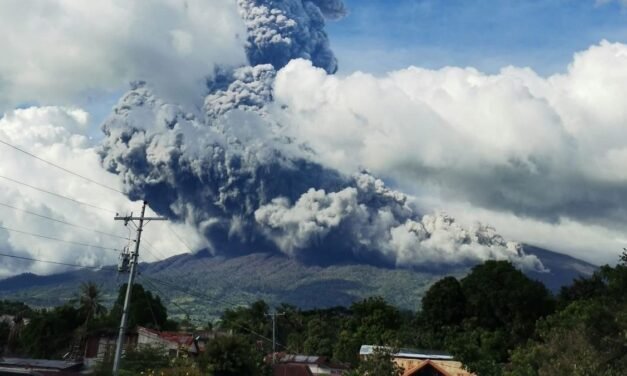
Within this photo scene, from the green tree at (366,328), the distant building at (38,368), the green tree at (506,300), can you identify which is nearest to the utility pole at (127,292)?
the distant building at (38,368)

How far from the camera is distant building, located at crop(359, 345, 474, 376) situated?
72.4 metres

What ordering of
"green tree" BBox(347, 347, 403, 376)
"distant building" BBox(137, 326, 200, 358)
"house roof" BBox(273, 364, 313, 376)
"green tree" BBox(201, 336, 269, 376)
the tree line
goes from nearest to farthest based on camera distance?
1. "green tree" BBox(201, 336, 269, 376)
2. the tree line
3. "green tree" BBox(347, 347, 403, 376)
4. "distant building" BBox(137, 326, 200, 358)
5. "house roof" BBox(273, 364, 313, 376)

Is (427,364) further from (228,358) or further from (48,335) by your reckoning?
(48,335)

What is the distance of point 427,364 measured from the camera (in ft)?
240

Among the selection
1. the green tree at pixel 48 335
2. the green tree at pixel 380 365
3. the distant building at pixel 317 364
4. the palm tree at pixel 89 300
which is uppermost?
the palm tree at pixel 89 300

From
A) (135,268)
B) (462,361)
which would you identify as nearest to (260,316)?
(462,361)

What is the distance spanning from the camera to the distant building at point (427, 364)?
72.4 m

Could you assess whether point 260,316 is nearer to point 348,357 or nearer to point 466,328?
point 348,357

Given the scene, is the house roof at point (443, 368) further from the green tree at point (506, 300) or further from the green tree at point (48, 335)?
the green tree at point (48, 335)

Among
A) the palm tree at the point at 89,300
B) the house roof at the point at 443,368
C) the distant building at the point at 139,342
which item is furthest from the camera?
the palm tree at the point at 89,300

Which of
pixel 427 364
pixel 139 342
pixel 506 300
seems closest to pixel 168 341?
pixel 139 342

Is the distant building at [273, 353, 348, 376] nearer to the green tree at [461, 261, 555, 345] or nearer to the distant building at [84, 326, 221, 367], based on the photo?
the distant building at [84, 326, 221, 367]

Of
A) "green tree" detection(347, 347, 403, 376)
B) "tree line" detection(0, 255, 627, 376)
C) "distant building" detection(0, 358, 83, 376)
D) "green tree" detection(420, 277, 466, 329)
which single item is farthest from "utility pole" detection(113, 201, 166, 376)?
"green tree" detection(420, 277, 466, 329)

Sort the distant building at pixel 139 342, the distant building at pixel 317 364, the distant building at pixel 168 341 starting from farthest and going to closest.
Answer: the distant building at pixel 317 364, the distant building at pixel 139 342, the distant building at pixel 168 341
